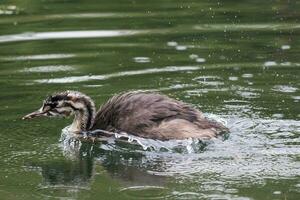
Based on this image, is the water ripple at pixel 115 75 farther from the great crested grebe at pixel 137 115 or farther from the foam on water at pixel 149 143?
the foam on water at pixel 149 143

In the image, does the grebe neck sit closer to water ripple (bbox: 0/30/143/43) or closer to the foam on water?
the foam on water

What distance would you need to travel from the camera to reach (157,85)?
12.2m

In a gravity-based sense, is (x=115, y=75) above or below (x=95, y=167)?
above

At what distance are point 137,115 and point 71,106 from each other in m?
0.86

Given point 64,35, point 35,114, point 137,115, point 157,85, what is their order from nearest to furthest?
point 137,115 → point 35,114 → point 157,85 → point 64,35

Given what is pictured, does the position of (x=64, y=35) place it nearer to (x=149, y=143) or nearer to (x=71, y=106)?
(x=71, y=106)

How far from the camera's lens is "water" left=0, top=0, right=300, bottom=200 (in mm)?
8977

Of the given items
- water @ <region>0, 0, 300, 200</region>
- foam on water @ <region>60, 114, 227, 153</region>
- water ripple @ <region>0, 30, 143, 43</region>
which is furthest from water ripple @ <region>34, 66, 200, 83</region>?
water ripple @ <region>0, 30, 143, 43</region>

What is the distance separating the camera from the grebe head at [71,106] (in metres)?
10.8

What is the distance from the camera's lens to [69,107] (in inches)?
430

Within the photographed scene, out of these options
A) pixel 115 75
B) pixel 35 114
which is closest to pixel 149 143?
pixel 35 114

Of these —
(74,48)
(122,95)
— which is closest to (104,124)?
(122,95)

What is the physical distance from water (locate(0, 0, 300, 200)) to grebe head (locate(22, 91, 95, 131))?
0.20 meters

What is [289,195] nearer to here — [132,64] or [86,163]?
[86,163]
